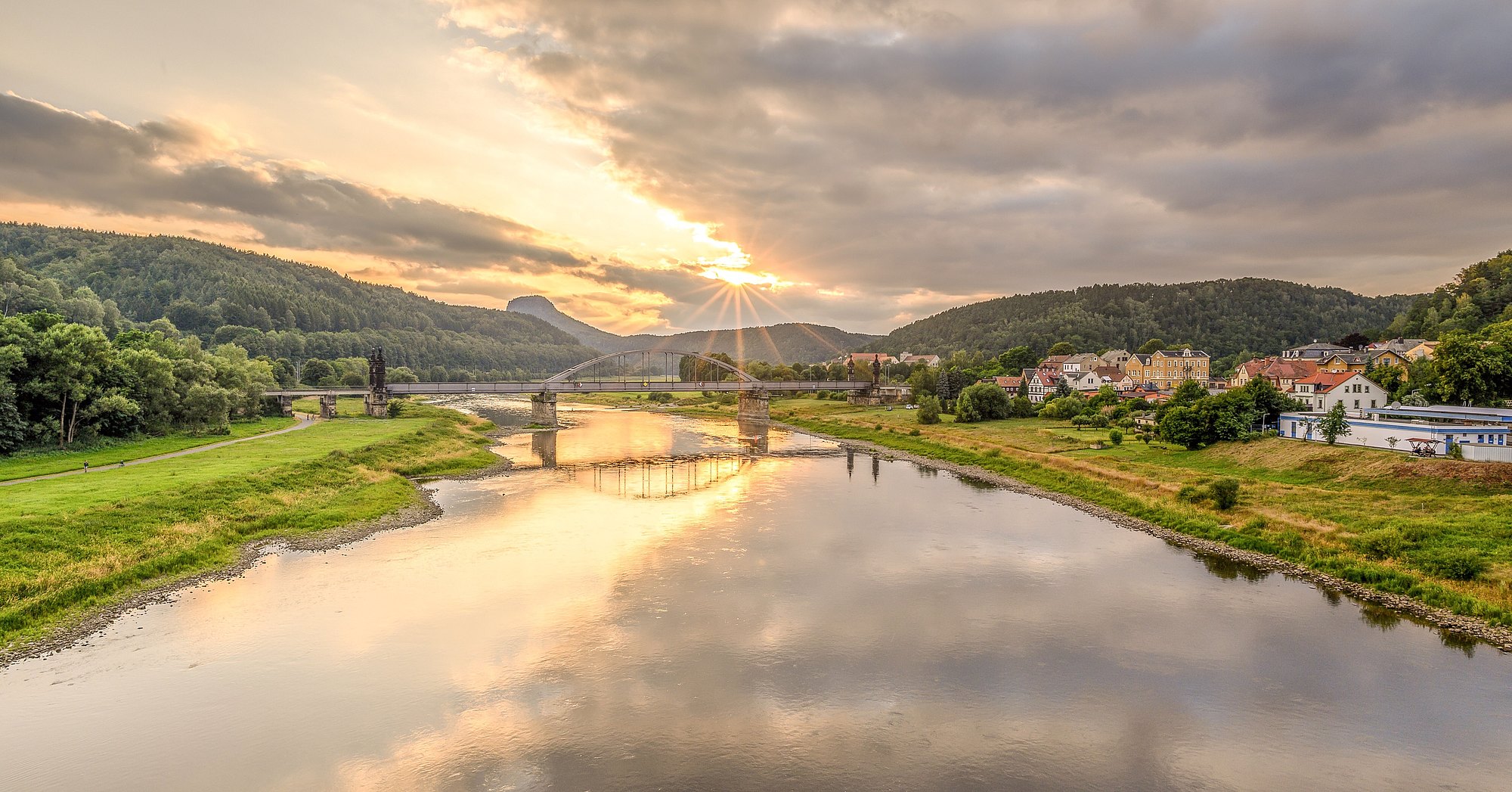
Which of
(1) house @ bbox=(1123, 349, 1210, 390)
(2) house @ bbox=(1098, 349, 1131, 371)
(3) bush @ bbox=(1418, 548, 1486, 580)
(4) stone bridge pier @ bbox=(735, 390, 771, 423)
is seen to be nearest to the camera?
(3) bush @ bbox=(1418, 548, 1486, 580)

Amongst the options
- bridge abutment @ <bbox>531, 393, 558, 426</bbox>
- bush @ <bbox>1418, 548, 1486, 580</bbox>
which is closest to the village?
bush @ <bbox>1418, 548, 1486, 580</bbox>

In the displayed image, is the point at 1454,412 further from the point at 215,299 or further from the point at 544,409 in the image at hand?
the point at 215,299

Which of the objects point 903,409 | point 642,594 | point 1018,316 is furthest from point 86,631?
point 1018,316

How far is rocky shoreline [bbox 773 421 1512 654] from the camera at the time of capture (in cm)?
1700

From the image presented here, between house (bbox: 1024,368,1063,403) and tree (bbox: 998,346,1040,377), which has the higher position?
tree (bbox: 998,346,1040,377)

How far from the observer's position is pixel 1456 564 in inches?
765

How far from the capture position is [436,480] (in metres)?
39.4

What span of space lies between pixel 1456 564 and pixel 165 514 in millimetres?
41136

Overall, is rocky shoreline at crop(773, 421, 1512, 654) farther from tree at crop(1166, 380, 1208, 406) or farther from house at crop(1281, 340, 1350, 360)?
house at crop(1281, 340, 1350, 360)

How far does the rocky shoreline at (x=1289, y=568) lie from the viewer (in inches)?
669

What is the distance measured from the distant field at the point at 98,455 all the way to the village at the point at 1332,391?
200 feet

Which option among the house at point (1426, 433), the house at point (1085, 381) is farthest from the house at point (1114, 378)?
the house at point (1426, 433)

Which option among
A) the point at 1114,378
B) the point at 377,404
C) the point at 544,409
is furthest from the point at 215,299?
the point at 1114,378

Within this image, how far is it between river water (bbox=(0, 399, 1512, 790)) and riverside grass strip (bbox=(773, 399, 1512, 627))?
217 centimetres
